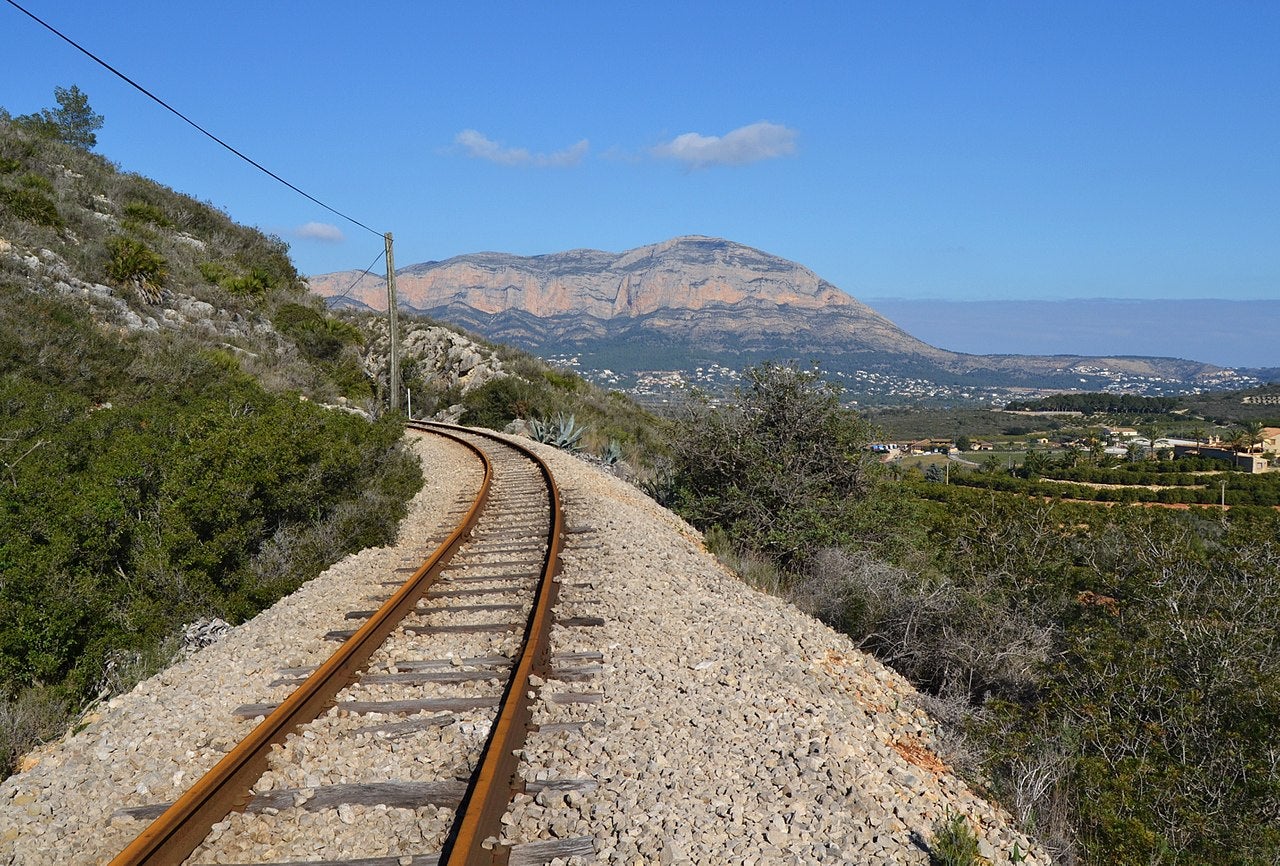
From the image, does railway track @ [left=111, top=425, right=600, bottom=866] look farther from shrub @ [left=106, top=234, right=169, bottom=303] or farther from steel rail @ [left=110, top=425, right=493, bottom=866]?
shrub @ [left=106, top=234, right=169, bottom=303]

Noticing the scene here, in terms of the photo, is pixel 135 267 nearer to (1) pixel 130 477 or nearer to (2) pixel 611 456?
(2) pixel 611 456

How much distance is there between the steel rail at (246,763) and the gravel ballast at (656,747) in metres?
0.24

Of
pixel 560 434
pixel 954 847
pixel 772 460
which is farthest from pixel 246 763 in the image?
pixel 560 434

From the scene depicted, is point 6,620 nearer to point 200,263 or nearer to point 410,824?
point 410,824

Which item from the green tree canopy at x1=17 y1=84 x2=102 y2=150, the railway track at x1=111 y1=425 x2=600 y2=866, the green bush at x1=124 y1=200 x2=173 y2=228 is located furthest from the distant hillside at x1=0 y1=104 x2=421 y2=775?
the green tree canopy at x1=17 y1=84 x2=102 y2=150

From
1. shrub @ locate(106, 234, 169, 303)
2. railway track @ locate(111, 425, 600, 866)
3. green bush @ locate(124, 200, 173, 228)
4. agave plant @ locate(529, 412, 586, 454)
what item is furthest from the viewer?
green bush @ locate(124, 200, 173, 228)

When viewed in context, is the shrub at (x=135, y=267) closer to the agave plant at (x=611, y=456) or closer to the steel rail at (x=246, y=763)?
the agave plant at (x=611, y=456)

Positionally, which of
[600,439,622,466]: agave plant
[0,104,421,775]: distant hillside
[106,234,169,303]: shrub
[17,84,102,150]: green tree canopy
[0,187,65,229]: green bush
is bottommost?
[600,439,622,466]: agave plant

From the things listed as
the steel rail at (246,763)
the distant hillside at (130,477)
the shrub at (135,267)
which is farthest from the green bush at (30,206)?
the steel rail at (246,763)

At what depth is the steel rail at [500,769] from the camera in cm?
356

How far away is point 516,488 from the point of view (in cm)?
1464

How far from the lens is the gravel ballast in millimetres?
3830

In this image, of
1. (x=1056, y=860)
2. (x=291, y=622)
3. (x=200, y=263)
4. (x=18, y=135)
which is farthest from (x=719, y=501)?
(x=18, y=135)

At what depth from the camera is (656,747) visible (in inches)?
181
